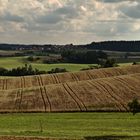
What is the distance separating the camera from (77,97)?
79.4 m

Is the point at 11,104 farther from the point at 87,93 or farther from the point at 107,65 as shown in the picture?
the point at 107,65

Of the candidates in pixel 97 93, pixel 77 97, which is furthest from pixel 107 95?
pixel 77 97

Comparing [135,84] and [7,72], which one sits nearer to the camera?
[135,84]

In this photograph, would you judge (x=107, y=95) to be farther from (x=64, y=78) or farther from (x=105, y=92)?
(x=64, y=78)

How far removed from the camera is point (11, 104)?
251 feet

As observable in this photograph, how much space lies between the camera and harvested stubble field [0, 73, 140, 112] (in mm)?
72562

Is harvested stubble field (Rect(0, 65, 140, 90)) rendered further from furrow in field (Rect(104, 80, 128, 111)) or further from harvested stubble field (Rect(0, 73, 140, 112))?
furrow in field (Rect(104, 80, 128, 111))

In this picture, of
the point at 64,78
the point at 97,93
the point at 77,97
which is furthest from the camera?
the point at 64,78

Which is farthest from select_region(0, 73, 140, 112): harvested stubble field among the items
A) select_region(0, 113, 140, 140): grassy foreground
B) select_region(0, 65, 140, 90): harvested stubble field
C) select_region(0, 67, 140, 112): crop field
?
select_region(0, 65, 140, 90): harvested stubble field

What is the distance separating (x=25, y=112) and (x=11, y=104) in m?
6.43

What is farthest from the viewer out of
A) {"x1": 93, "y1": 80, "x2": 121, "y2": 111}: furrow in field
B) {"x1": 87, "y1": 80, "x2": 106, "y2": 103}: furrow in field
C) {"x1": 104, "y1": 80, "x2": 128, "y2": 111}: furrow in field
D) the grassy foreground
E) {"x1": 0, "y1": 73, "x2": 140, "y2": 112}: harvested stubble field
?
{"x1": 87, "y1": 80, "x2": 106, "y2": 103}: furrow in field

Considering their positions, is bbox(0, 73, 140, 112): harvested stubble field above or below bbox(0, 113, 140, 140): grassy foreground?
below

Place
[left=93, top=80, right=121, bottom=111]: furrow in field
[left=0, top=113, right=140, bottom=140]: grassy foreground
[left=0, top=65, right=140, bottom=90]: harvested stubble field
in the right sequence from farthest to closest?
[left=0, top=65, right=140, bottom=90]: harvested stubble field, [left=93, top=80, right=121, bottom=111]: furrow in field, [left=0, top=113, right=140, bottom=140]: grassy foreground

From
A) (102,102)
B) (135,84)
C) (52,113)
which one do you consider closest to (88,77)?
(135,84)
